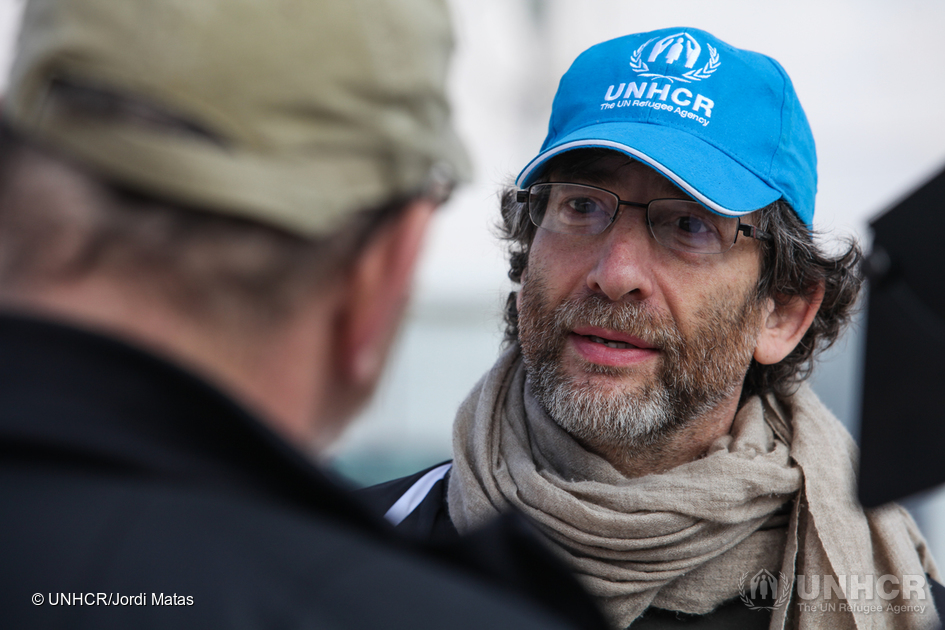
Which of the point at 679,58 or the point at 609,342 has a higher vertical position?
the point at 679,58

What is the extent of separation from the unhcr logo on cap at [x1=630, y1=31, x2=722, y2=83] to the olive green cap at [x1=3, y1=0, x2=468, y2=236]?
4.56 feet

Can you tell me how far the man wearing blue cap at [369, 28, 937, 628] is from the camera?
76.1 inches

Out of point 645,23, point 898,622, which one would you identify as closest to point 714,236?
point 898,622

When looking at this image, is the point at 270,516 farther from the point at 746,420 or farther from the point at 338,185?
the point at 746,420

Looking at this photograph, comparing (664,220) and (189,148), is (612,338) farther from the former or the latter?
(189,148)

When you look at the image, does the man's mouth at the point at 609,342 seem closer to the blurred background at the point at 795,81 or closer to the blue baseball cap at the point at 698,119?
the blue baseball cap at the point at 698,119

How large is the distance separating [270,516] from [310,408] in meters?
0.19

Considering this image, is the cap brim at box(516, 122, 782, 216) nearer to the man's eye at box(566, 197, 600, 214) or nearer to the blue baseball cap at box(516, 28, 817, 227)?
the blue baseball cap at box(516, 28, 817, 227)

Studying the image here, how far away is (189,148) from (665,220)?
4.89ft

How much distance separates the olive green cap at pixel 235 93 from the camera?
757 millimetres

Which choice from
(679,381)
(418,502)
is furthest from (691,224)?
(418,502)

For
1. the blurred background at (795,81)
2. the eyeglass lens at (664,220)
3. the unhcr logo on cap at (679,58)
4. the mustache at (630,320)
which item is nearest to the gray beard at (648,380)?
the mustache at (630,320)

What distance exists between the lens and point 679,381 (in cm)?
202

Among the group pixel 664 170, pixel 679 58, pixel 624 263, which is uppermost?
pixel 679 58
